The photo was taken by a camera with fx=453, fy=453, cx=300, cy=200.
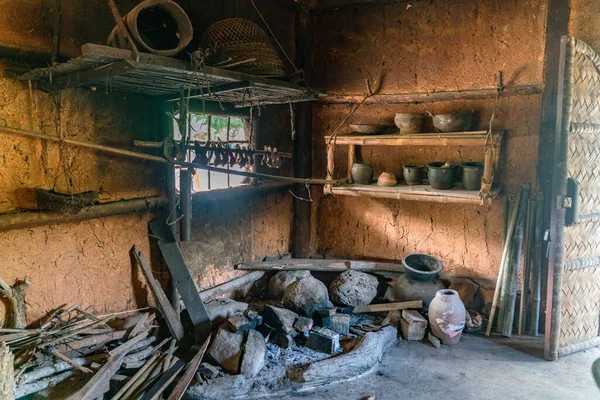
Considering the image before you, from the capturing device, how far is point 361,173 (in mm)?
4742

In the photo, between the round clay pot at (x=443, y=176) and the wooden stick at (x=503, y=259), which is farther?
the wooden stick at (x=503, y=259)

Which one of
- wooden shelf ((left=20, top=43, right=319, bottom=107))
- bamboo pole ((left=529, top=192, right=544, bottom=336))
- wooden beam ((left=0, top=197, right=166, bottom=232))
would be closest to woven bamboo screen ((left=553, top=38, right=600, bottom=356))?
bamboo pole ((left=529, top=192, right=544, bottom=336))

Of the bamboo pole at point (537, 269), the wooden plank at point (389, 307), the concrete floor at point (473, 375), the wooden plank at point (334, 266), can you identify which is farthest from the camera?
the wooden plank at point (334, 266)

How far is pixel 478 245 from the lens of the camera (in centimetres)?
475

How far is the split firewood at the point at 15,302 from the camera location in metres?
2.94

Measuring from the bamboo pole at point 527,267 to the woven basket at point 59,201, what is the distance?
12.8 feet

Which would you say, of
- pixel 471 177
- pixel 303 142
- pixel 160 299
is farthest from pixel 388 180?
pixel 160 299

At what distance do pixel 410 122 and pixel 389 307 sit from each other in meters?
1.87

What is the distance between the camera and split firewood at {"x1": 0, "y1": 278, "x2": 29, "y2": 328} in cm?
294

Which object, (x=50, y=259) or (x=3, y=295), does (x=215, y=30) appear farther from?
(x=3, y=295)

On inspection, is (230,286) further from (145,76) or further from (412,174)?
(145,76)

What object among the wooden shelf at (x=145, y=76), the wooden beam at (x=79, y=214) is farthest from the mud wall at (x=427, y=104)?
the wooden beam at (x=79, y=214)

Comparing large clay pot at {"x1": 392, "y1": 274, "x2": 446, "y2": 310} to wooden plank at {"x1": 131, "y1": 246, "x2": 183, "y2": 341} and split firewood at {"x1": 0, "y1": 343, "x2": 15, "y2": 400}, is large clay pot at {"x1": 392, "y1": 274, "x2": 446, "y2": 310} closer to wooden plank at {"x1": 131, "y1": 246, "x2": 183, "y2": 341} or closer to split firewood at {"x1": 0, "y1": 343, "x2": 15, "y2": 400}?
wooden plank at {"x1": 131, "y1": 246, "x2": 183, "y2": 341}

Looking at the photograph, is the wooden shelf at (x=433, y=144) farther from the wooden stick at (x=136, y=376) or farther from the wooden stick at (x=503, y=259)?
the wooden stick at (x=136, y=376)
